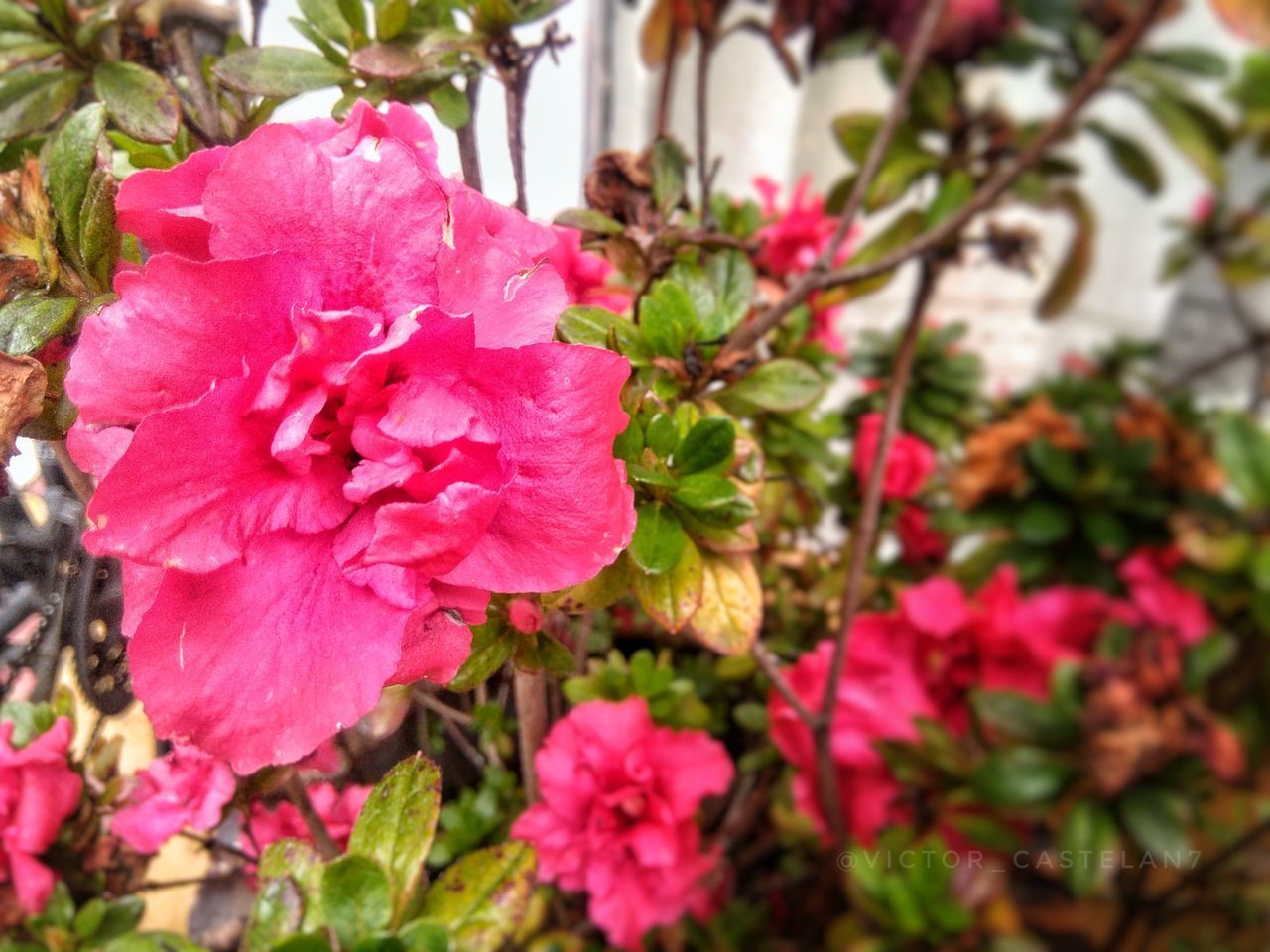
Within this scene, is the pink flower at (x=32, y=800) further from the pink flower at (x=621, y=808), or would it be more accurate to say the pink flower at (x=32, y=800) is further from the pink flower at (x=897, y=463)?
the pink flower at (x=897, y=463)

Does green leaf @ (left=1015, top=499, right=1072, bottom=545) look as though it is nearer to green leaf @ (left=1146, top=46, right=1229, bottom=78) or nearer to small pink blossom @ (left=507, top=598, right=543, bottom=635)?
green leaf @ (left=1146, top=46, right=1229, bottom=78)

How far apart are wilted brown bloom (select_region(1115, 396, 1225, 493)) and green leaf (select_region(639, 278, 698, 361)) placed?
3.02ft

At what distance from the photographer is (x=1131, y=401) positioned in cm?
117

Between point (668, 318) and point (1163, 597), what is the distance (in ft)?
3.12

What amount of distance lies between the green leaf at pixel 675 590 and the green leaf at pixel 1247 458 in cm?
89

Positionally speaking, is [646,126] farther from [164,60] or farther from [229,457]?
[229,457]

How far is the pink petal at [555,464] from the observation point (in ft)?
0.79

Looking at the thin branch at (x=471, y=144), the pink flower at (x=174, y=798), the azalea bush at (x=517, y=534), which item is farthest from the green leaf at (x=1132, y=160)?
the pink flower at (x=174, y=798)

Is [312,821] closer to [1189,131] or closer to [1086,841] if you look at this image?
[1086,841]

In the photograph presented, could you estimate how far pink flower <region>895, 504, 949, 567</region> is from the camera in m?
0.96

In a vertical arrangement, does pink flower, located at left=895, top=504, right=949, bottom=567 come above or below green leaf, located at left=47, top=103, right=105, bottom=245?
below

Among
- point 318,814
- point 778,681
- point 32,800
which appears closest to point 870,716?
point 778,681

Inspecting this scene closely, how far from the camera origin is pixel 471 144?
0.37m

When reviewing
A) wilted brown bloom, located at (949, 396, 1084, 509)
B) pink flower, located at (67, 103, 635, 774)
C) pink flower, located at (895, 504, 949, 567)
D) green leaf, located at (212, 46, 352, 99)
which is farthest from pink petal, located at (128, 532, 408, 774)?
wilted brown bloom, located at (949, 396, 1084, 509)
